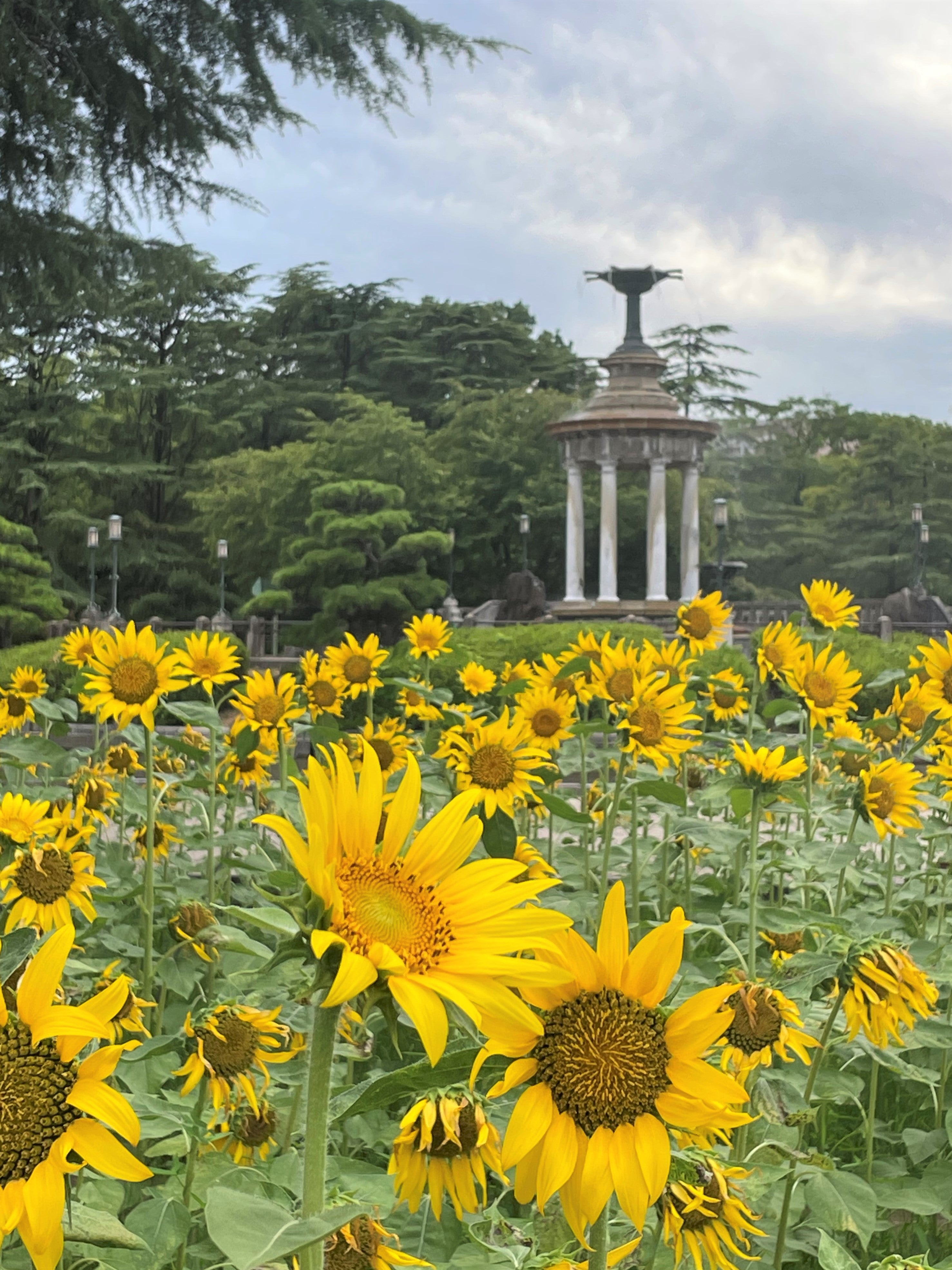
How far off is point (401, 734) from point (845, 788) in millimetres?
1278

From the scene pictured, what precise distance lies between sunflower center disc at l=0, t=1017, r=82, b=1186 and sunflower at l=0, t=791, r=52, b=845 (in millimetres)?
1250

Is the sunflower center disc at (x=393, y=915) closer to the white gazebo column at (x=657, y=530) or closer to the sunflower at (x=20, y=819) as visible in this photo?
the sunflower at (x=20, y=819)

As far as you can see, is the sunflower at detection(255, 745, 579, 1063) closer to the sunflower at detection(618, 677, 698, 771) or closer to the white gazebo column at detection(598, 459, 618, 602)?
the sunflower at detection(618, 677, 698, 771)

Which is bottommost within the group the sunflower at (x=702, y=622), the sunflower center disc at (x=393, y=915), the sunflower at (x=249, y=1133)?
the sunflower at (x=249, y=1133)

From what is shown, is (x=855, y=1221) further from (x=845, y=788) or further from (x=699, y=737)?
(x=845, y=788)

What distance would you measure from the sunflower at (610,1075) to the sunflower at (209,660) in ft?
6.82

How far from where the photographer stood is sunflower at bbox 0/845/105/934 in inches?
69.9

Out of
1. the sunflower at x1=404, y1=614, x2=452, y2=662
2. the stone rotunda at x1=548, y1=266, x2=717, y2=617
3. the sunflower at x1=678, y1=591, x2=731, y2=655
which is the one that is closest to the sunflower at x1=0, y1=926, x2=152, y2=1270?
the sunflower at x1=678, y1=591, x2=731, y2=655

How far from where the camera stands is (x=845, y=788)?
3551 mm

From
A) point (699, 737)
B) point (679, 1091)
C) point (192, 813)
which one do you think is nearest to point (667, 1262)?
point (679, 1091)

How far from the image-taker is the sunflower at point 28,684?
12.0ft

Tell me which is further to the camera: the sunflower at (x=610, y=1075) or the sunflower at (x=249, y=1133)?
the sunflower at (x=249, y=1133)

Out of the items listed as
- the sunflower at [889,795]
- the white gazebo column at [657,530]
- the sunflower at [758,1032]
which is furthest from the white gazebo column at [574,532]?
the sunflower at [758,1032]

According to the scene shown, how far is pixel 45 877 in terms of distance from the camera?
1.78 m
